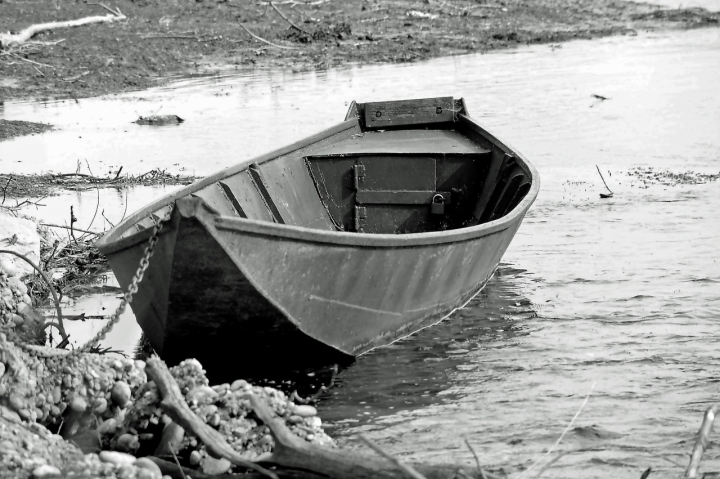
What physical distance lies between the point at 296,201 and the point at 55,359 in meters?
4.10

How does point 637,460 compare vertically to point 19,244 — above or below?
below

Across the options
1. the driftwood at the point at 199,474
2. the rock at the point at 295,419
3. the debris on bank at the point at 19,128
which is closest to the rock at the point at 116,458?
the driftwood at the point at 199,474

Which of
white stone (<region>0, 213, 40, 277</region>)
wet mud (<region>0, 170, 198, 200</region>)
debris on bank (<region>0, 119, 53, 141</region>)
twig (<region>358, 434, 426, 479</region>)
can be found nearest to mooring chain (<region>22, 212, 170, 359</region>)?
twig (<region>358, 434, 426, 479</region>)

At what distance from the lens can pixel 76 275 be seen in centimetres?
866

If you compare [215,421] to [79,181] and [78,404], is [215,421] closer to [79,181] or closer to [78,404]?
[78,404]

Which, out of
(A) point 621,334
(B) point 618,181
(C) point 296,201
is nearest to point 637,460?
(A) point 621,334

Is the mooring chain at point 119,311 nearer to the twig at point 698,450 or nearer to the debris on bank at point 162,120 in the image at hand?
the twig at point 698,450

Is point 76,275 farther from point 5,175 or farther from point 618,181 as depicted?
point 618,181

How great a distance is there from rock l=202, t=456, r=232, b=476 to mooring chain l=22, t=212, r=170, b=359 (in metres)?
0.93

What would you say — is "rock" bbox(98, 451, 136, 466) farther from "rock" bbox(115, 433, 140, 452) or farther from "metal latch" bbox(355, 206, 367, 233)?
"metal latch" bbox(355, 206, 367, 233)

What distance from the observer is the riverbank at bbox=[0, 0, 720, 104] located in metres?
20.7

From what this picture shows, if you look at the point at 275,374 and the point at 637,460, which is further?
the point at 275,374

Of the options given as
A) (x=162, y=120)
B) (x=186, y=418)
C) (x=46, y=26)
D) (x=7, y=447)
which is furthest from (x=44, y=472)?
(x=46, y=26)

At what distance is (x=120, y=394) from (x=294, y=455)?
1.28m
